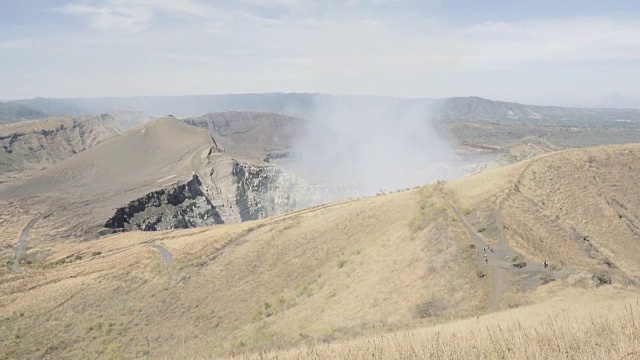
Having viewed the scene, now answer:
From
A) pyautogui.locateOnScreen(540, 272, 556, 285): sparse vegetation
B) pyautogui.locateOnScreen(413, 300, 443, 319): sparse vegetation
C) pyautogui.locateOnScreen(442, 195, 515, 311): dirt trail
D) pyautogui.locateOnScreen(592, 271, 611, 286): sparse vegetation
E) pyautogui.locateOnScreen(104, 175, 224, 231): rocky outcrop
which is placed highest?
pyautogui.locateOnScreen(592, 271, 611, 286): sparse vegetation

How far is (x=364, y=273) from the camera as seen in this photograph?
108 ft

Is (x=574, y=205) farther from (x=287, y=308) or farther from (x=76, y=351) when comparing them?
(x=76, y=351)

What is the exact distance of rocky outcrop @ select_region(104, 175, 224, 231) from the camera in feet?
305

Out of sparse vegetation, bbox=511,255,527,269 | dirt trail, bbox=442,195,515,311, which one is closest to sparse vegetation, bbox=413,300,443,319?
dirt trail, bbox=442,195,515,311

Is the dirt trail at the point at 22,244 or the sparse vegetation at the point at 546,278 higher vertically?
the sparse vegetation at the point at 546,278

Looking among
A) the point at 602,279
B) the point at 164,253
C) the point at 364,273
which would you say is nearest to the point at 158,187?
the point at 164,253

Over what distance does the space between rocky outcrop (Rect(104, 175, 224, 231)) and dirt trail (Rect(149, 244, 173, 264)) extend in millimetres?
30880

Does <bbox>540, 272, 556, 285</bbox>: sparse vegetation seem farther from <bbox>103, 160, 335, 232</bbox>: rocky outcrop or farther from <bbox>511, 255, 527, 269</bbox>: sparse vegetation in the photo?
<bbox>103, 160, 335, 232</bbox>: rocky outcrop

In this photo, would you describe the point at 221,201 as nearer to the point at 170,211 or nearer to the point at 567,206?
the point at 170,211

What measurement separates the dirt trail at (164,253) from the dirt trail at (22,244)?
18155mm

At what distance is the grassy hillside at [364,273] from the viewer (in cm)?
2428

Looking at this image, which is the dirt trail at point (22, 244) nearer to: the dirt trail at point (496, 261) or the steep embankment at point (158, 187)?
the steep embankment at point (158, 187)

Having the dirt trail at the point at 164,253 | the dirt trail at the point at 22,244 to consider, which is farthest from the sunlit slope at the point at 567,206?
the dirt trail at the point at 22,244

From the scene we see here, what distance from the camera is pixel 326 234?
45219 mm
